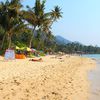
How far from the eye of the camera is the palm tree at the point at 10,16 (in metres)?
30.9

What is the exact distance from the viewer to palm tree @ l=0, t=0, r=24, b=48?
30.9 m

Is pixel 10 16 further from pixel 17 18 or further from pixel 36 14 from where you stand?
pixel 36 14

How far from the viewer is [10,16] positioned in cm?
3134

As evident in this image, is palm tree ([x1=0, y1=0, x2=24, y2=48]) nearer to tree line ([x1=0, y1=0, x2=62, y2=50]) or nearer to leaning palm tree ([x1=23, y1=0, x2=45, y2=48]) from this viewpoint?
tree line ([x1=0, y1=0, x2=62, y2=50])

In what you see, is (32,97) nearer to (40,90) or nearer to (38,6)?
(40,90)

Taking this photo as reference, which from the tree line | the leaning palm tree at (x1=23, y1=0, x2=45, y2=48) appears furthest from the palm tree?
the leaning palm tree at (x1=23, y1=0, x2=45, y2=48)

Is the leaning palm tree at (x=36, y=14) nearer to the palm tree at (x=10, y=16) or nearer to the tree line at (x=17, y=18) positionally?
the tree line at (x=17, y=18)

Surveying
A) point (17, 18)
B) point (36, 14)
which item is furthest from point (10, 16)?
point (36, 14)

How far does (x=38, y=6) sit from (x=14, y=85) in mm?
28385

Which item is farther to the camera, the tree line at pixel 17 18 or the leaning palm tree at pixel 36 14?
the leaning palm tree at pixel 36 14

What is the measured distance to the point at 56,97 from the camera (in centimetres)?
859

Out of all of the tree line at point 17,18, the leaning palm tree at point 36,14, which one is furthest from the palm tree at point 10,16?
the leaning palm tree at point 36,14

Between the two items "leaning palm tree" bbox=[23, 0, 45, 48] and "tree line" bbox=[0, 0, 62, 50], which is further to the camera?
"leaning palm tree" bbox=[23, 0, 45, 48]

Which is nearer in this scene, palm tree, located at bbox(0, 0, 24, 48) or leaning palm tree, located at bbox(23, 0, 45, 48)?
palm tree, located at bbox(0, 0, 24, 48)
